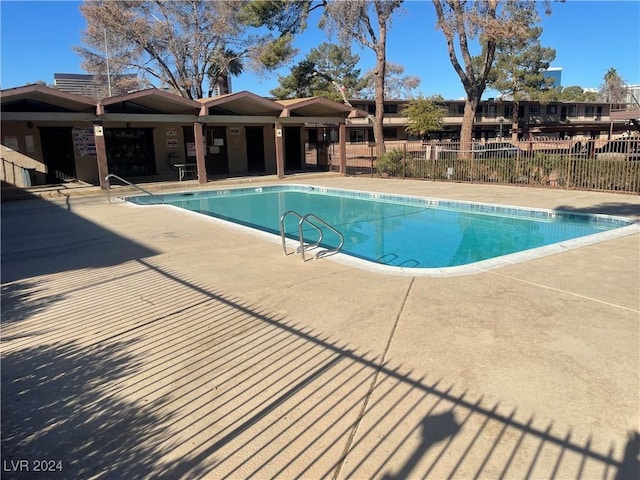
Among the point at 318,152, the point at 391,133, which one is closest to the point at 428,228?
the point at 318,152

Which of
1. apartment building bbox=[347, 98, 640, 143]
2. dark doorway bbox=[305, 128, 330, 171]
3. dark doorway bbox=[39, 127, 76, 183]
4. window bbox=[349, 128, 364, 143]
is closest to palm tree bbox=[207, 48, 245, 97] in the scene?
dark doorway bbox=[305, 128, 330, 171]

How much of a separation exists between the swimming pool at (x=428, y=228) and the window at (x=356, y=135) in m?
30.1

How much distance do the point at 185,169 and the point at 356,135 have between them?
87.1 feet

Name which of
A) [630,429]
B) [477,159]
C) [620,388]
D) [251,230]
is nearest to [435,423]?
[630,429]

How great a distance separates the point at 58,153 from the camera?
20.4 metres

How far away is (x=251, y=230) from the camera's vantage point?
980cm

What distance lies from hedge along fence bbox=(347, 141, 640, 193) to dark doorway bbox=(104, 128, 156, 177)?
1110 centimetres

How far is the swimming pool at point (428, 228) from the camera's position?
331 inches

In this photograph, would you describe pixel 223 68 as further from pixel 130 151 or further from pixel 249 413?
pixel 249 413

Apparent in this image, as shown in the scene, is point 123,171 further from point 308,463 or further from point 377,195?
point 308,463

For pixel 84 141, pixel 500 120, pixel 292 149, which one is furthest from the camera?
pixel 500 120

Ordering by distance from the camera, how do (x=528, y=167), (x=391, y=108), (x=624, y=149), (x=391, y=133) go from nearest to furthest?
(x=624, y=149) < (x=528, y=167) < (x=391, y=133) < (x=391, y=108)

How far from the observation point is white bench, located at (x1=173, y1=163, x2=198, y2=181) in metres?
21.8

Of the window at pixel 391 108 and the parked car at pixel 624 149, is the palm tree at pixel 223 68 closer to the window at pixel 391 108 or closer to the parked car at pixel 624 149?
the window at pixel 391 108
